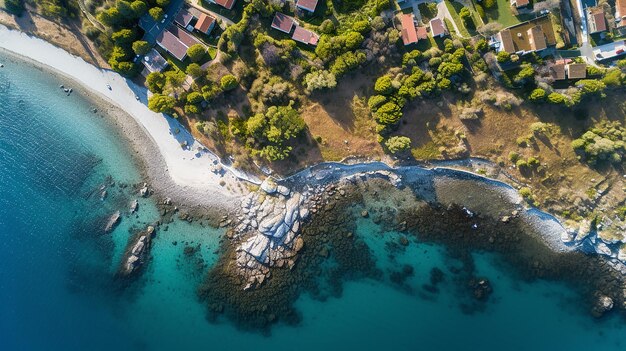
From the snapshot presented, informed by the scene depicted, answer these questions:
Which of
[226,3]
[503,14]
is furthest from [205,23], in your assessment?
[503,14]

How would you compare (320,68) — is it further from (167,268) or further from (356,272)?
(167,268)

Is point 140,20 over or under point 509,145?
over

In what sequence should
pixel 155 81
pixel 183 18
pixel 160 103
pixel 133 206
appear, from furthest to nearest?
pixel 133 206 → pixel 155 81 → pixel 183 18 → pixel 160 103

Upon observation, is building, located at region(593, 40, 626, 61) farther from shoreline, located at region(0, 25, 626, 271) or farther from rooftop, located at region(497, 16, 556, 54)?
shoreline, located at region(0, 25, 626, 271)

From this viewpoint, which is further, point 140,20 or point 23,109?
point 23,109

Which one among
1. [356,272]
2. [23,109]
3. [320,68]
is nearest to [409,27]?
[320,68]

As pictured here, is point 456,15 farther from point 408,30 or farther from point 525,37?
point 525,37
